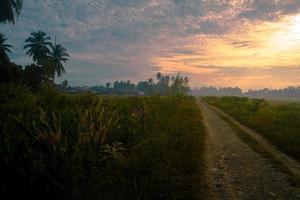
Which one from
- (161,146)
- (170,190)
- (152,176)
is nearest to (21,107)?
(161,146)

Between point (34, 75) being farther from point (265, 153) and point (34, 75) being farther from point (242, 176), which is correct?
point (242, 176)

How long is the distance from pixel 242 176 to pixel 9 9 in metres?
38.2

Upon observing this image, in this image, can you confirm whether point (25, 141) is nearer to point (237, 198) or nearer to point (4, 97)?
point (237, 198)

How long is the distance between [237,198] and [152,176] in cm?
215

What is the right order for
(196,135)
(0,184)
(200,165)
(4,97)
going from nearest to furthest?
(0,184) < (200,165) < (4,97) < (196,135)

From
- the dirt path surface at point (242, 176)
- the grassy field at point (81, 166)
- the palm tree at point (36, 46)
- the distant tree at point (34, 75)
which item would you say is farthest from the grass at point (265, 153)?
the palm tree at point (36, 46)

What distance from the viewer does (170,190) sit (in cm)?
741

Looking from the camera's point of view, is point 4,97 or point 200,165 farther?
point 4,97

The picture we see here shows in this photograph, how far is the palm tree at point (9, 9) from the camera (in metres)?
38.0

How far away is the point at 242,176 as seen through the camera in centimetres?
873

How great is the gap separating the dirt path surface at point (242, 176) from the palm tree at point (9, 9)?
34.3 meters

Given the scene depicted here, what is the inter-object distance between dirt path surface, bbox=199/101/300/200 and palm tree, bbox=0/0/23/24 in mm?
34263

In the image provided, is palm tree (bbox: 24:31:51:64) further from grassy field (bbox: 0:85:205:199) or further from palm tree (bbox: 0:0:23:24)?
grassy field (bbox: 0:85:205:199)

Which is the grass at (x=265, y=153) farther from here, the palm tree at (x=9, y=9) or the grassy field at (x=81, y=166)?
the palm tree at (x=9, y=9)
